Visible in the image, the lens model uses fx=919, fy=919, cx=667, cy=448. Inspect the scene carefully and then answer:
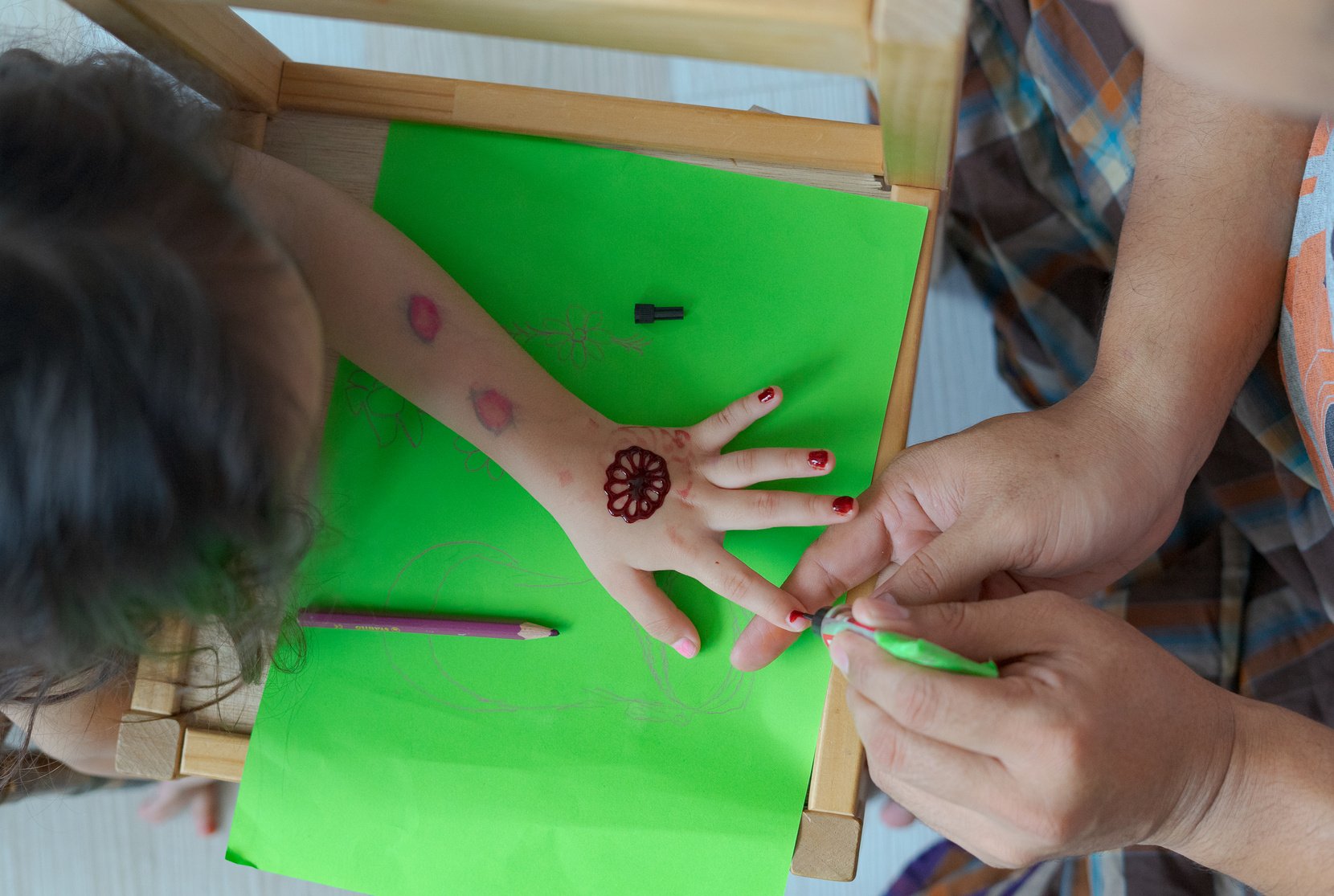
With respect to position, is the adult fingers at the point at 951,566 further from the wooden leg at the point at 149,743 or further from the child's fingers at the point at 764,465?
the wooden leg at the point at 149,743

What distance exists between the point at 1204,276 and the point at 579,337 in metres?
0.42

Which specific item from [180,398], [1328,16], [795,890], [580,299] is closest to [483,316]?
[580,299]

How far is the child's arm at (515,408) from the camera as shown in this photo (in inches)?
22.9

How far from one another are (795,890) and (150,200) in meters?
0.99

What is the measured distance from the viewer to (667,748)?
22.6 inches

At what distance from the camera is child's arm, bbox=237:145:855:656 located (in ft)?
1.91

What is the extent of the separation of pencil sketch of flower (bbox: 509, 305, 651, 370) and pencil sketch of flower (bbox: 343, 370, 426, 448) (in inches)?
3.6

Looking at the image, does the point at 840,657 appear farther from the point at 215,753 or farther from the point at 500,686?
the point at 215,753

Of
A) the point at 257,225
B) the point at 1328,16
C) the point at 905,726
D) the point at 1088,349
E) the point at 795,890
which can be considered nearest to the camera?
the point at 1328,16

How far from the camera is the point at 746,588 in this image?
0.57 m

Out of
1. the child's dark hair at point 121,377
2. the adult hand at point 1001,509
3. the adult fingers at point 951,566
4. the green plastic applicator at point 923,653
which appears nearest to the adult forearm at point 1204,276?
the adult hand at point 1001,509

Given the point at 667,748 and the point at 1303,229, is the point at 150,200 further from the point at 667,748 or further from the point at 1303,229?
the point at 1303,229

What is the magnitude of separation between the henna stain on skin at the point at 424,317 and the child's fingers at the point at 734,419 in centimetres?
18

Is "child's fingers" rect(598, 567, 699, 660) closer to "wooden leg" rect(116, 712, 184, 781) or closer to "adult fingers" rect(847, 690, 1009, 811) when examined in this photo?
"adult fingers" rect(847, 690, 1009, 811)
